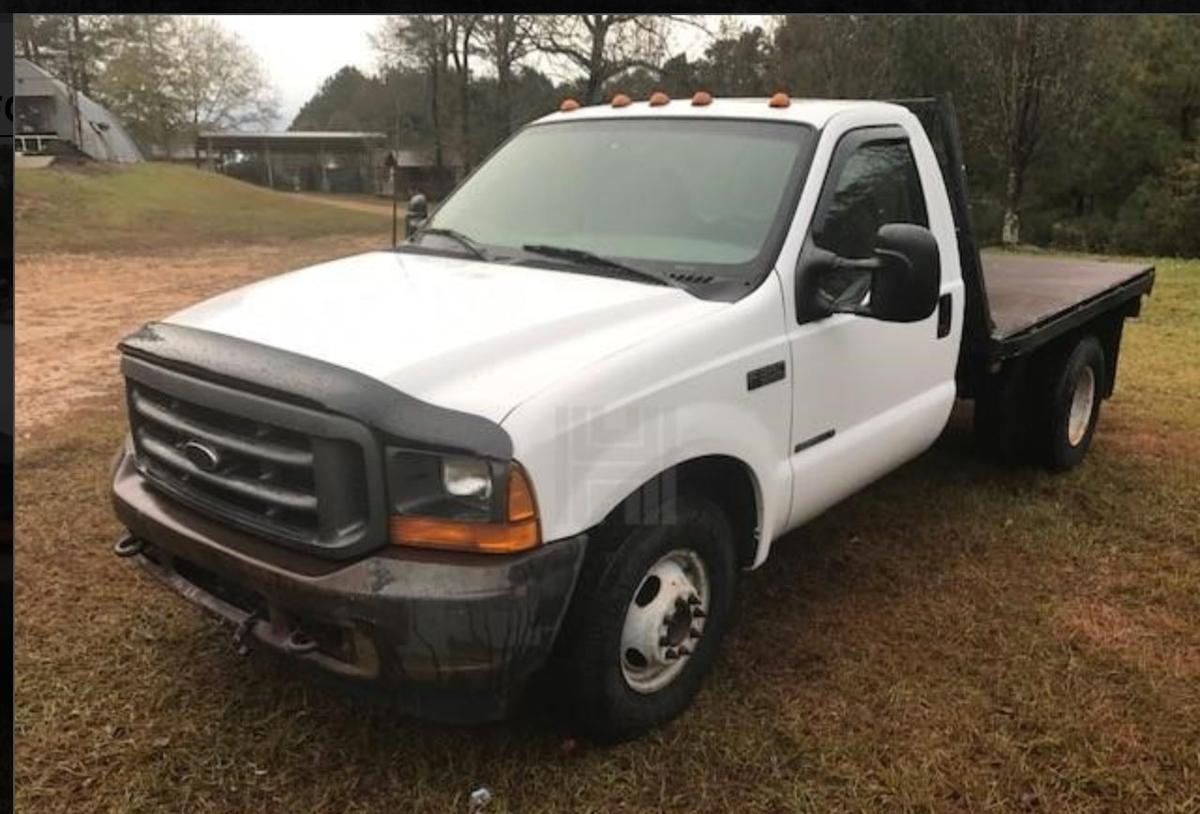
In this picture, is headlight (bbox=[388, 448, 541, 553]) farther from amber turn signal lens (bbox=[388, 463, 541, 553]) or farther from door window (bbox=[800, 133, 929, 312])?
door window (bbox=[800, 133, 929, 312])

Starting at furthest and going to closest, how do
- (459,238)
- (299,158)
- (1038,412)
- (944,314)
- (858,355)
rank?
Result: (299,158), (1038,412), (944,314), (459,238), (858,355)

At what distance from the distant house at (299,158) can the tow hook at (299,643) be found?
1760 cm

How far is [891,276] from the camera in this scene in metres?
3.09

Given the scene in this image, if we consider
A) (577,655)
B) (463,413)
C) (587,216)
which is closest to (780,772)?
(577,655)

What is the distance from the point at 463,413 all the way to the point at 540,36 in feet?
30.0

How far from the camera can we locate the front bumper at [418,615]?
243 centimetres

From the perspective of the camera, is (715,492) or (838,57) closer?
(715,492)

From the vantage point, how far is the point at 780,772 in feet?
9.59

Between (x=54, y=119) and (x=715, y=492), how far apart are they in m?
4.32

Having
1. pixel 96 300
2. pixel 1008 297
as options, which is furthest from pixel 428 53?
pixel 1008 297

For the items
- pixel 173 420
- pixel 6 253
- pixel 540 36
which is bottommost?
pixel 173 420

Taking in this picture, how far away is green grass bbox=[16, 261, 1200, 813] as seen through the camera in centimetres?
285

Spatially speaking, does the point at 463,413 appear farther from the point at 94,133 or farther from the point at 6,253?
the point at 94,133

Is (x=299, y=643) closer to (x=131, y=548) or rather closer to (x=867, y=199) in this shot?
(x=131, y=548)
